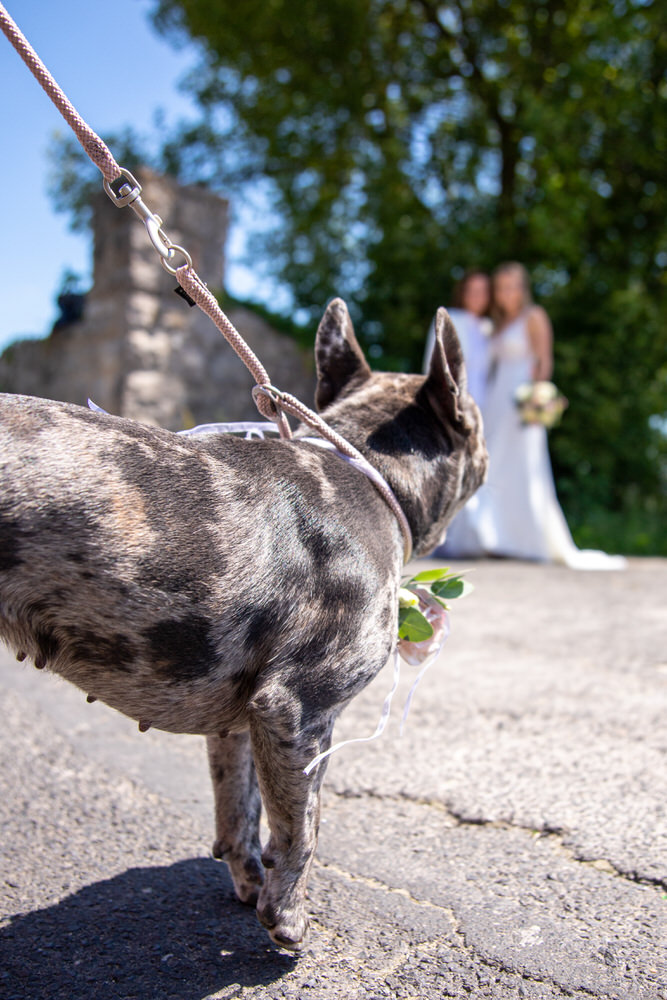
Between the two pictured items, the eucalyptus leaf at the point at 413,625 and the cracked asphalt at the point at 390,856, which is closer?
the cracked asphalt at the point at 390,856

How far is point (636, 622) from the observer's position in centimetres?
521

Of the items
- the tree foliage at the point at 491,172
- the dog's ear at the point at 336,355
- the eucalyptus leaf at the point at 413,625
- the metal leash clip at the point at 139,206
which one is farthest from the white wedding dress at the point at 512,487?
the metal leash clip at the point at 139,206

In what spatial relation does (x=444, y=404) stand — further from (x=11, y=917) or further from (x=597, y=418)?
(x=597, y=418)

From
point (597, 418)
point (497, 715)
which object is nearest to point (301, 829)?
point (497, 715)

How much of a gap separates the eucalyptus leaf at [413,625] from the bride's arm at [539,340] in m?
6.70

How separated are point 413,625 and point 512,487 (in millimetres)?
6531

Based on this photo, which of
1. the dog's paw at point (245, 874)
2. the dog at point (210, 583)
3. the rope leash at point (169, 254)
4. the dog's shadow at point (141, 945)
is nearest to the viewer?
the dog at point (210, 583)

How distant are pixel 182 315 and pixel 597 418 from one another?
17.1ft

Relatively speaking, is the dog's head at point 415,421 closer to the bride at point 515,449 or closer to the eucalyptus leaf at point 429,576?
the eucalyptus leaf at point 429,576

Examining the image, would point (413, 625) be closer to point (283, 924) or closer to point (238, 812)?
point (238, 812)

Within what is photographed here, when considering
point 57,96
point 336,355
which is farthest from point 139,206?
point 336,355

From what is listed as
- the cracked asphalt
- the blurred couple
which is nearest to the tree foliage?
the blurred couple

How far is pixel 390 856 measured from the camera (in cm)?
238

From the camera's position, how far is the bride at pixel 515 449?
8.34 meters
